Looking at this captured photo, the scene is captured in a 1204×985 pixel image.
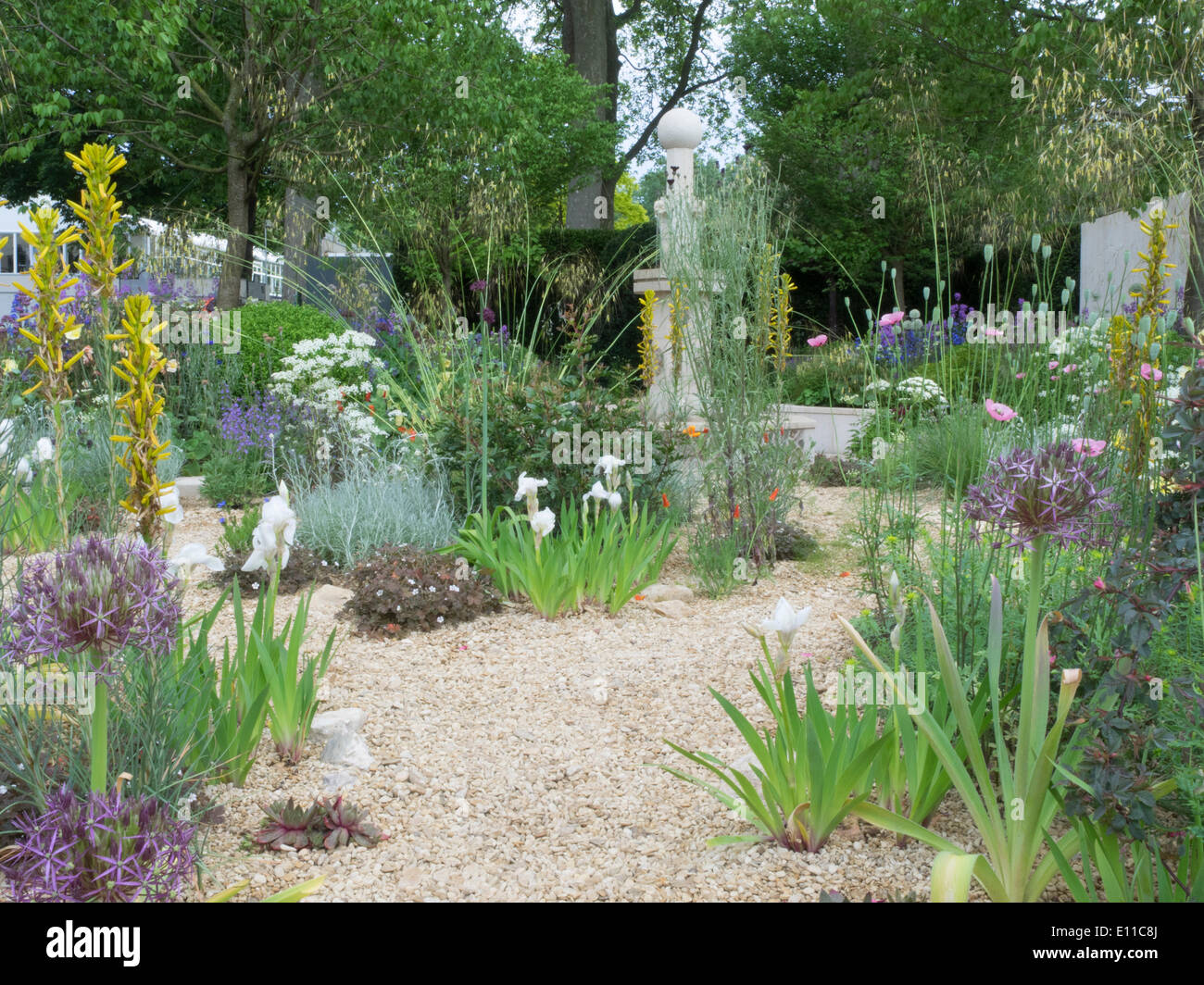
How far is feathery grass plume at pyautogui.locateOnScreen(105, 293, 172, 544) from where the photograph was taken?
1966 mm

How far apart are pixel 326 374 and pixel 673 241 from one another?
134 inches

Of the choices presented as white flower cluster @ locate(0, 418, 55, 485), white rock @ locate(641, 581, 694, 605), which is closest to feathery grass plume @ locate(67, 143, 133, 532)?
white flower cluster @ locate(0, 418, 55, 485)

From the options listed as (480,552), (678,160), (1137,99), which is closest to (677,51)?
(1137,99)

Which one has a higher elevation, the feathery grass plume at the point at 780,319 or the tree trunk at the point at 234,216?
the tree trunk at the point at 234,216

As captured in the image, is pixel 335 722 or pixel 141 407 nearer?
pixel 141 407

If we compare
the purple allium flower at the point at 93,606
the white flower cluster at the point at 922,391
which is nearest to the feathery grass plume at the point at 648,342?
the white flower cluster at the point at 922,391

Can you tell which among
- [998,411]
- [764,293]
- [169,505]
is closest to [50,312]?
[169,505]

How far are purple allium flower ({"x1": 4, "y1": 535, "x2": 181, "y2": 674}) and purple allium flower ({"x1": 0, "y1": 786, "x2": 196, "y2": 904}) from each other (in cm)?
33

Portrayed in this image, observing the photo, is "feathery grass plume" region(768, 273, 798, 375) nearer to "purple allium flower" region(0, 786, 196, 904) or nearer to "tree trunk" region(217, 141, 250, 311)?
"purple allium flower" region(0, 786, 196, 904)

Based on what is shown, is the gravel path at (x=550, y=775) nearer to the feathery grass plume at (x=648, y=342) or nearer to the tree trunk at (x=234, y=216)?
the feathery grass plume at (x=648, y=342)

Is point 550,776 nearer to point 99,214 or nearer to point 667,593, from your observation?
point 99,214

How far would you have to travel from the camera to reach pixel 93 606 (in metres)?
1.70

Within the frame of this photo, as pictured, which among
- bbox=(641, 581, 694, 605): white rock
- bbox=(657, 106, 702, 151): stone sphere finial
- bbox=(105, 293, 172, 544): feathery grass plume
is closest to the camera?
bbox=(105, 293, 172, 544): feathery grass plume

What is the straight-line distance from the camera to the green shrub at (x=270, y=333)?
8805 millimetres
